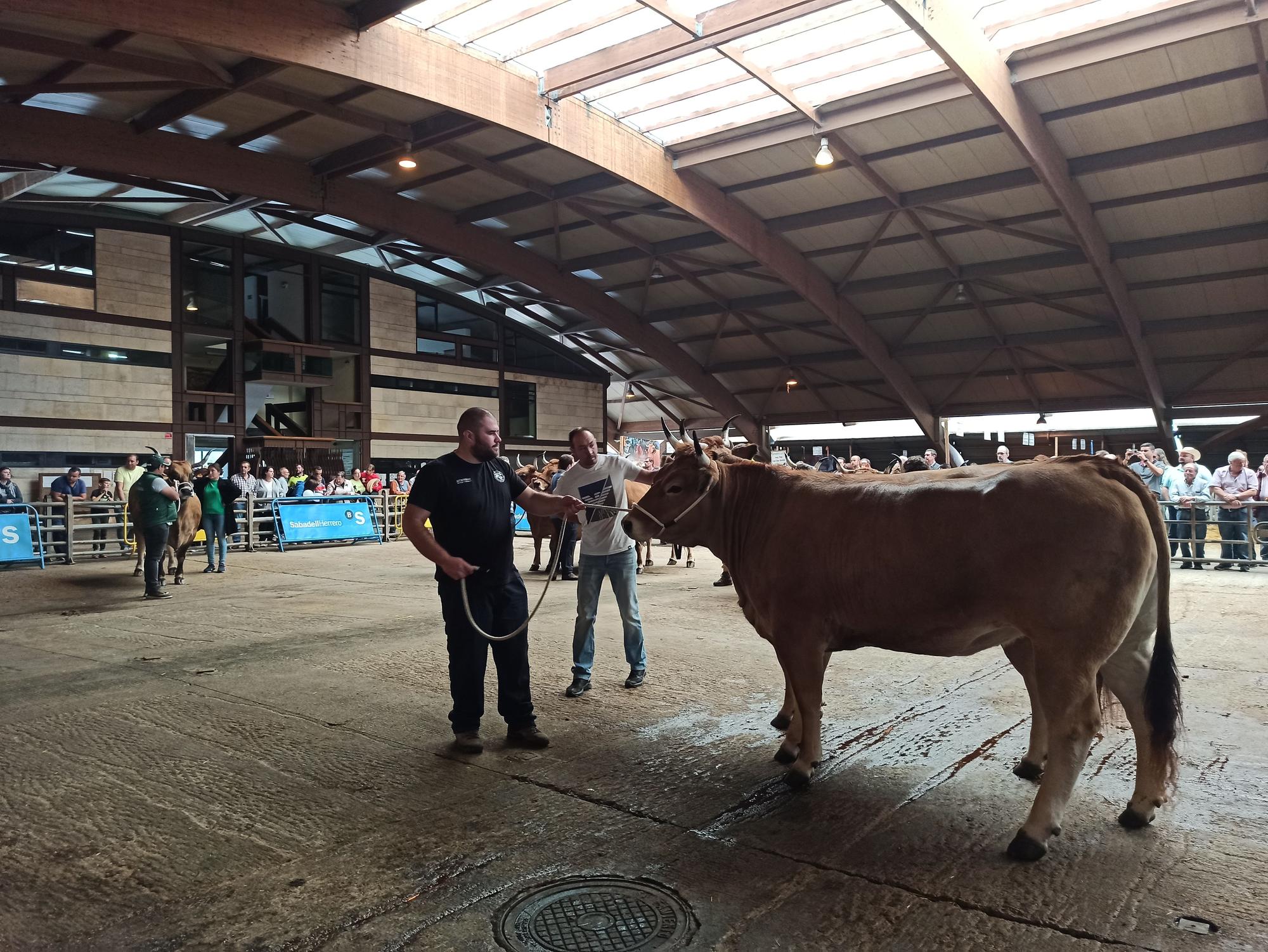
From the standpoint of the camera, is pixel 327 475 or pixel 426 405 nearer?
pixel 327 475

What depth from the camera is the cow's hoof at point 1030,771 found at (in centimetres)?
425

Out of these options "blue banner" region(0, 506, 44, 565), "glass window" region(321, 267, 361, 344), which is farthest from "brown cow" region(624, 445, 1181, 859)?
"glass window" region(321, 267, 361, 344)

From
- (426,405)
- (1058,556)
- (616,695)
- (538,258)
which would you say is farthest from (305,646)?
(426,405)

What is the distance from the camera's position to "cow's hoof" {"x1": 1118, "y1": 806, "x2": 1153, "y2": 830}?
11.9ft

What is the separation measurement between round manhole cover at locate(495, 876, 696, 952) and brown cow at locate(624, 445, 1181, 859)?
1.28 m

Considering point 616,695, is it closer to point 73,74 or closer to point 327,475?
point 73,74

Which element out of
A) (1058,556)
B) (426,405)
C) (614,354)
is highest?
(614,354)

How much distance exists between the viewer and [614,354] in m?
31.3

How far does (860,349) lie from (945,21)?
11.7 meters

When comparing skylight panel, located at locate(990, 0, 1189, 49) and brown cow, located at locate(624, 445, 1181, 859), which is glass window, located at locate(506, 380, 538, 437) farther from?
brown cow, located at locate(624, 445, 1181, 859)

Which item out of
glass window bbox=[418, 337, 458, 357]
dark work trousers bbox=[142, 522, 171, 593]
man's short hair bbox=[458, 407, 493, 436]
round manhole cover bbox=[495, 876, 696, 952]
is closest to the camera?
round manhole cover bbox=[495, 876, 696, 952]

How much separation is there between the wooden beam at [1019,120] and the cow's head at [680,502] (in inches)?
306

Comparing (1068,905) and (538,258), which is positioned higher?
(538,258)

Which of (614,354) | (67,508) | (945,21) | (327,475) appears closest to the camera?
(945,21)
